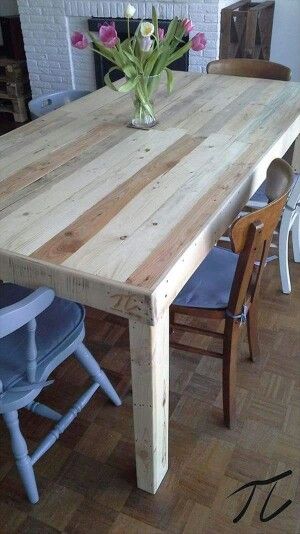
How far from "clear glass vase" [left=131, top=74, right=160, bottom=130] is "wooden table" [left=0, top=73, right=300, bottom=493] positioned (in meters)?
0.04

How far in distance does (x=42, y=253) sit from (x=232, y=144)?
→ 2.73 feet

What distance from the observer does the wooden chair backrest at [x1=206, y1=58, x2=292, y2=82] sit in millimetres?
2367

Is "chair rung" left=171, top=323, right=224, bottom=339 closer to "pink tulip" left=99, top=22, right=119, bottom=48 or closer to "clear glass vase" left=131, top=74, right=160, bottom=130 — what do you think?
"clear glass vase" left=131, top=74, right=160, bottom=130

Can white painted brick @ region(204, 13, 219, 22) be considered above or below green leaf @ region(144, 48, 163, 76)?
below

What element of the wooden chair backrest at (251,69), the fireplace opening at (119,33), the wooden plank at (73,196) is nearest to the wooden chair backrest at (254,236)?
the wooden plank at (73,196)

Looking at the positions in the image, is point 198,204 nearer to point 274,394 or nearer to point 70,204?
point 70,204

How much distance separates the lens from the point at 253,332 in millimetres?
1663

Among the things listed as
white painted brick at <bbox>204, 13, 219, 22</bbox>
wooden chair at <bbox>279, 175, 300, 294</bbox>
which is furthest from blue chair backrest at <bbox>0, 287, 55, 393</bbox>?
white painted brick at <bbox>204, 13, 219, 22</bbox>

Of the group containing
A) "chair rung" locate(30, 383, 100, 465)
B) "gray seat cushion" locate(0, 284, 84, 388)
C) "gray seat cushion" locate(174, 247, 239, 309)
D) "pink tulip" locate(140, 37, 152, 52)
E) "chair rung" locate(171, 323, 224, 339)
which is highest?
"pink tulip" locate(140, 37, 152, 52)

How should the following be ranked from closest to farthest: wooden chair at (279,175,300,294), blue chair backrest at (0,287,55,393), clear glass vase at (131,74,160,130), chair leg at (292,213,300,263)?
blue chair backrest at (0,287,55,393), clear glass vase at (131,74,160,130), wooden chair at (279,175,300,294), chair leg at (292,213,300,263)

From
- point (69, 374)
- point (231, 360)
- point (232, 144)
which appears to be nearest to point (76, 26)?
point (232, 144)

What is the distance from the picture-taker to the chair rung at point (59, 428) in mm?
1300

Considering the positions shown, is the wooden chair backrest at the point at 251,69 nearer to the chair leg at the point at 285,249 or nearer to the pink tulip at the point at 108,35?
the chair leg at the point at 285,249

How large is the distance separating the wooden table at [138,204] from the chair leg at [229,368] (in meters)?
0.26
